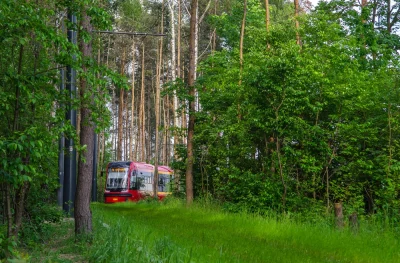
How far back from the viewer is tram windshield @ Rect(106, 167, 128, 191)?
131 ft

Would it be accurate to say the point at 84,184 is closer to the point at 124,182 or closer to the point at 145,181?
the point at 124,182

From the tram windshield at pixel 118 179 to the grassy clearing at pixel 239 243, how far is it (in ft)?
75.9

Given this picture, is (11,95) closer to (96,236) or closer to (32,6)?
(32,6)

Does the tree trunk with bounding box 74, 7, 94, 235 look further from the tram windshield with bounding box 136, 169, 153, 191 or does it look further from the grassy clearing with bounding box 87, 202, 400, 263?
the tram windshield with bounding box 136, 169, 153, 191

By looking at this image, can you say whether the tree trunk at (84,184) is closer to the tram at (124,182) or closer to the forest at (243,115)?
the forest at (243,115)

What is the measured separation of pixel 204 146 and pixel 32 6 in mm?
16933

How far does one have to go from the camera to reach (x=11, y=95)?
27.6 feet

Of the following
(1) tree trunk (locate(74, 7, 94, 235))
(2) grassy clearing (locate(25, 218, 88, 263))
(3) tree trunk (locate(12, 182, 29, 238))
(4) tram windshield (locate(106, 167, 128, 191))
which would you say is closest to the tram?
(4) tram windshield (locate(106, 167, 128, 191))

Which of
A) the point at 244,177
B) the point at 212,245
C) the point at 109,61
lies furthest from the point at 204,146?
the point at 109,61

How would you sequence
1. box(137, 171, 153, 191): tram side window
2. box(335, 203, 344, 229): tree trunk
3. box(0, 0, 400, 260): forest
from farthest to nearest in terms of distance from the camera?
→ box(137, 171, 153, 191): tram side window < box(335, 203, 344, 229): tree trunk < box(0, 0, 400, 260): forest

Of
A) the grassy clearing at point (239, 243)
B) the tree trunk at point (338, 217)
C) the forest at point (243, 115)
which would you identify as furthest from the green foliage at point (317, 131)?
the grassy clearing at point (239, 243)

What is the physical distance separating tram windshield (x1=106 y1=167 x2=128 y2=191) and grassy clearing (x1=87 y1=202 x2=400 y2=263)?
23.1 meters

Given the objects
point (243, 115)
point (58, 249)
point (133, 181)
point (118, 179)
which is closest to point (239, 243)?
point (58, 249)

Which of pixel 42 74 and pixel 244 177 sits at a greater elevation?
pixel 42 74
